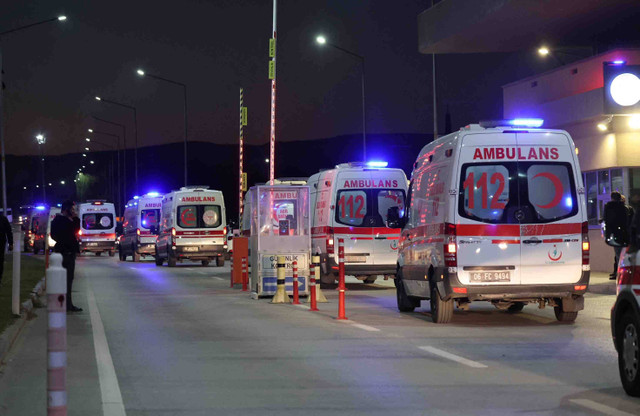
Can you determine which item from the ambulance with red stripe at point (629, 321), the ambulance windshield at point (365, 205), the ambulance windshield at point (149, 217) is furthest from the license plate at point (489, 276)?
the ambulance windshield at point (149, 217)

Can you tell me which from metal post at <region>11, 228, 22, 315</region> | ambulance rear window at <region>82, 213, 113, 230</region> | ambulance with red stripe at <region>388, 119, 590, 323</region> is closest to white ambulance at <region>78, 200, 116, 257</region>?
ambulance rear window at <region>82, 213, 113, 230</region>

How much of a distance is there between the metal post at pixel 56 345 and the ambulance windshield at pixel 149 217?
42.0m

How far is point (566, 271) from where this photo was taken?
15703 millimetres

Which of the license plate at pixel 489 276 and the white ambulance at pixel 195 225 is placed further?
the white ambulance at pixel 195 225

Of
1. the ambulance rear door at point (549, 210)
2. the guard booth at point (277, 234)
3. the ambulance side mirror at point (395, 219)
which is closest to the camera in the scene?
the ambulance rear door at point (549, 210)

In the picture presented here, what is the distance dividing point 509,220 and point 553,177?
86 cm

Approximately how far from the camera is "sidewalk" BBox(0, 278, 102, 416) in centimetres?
923

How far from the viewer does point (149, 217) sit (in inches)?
1898

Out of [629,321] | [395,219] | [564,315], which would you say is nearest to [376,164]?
[395,219]

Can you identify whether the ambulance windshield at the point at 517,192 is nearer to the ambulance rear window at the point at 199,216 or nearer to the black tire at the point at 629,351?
the black tire at the point at 629,351

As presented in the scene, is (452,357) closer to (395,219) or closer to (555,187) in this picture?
(555,187)

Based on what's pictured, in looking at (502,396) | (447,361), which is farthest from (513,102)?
(502,396)

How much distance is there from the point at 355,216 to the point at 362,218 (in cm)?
16

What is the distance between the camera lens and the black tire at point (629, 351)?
9.20 metres
